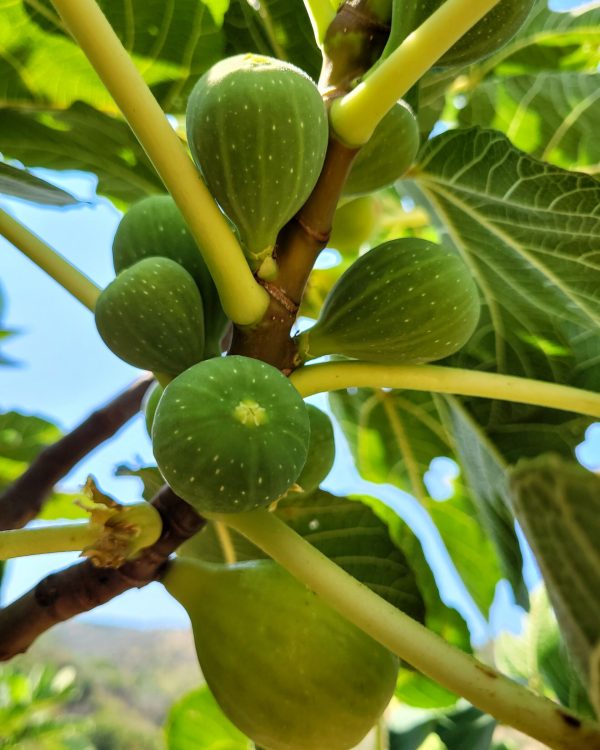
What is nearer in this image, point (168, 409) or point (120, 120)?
point (168, 409)

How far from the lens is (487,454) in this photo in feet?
3.67

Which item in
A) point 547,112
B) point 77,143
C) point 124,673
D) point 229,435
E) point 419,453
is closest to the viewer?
point 229,435

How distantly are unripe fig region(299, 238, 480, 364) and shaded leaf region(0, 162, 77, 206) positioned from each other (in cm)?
33

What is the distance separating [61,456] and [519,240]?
64 cm

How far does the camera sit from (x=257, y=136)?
628 millimetres

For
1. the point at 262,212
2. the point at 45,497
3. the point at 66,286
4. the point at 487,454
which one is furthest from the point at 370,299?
the point at 45,497

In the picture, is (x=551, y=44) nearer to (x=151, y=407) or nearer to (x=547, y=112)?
(x=547, y=112)

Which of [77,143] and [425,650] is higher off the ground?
[77,143]

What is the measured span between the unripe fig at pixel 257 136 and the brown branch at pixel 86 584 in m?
0.27

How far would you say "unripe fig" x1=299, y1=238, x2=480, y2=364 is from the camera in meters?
0.74

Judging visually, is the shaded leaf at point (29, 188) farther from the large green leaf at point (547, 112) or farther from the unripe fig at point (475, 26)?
the large green leaf at point (547, 112)

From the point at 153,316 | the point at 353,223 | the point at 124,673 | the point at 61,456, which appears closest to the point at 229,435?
the point at 153,316

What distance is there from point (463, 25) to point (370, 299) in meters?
0.24

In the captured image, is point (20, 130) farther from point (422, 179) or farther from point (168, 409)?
point (168, 409)
